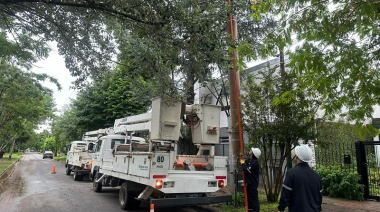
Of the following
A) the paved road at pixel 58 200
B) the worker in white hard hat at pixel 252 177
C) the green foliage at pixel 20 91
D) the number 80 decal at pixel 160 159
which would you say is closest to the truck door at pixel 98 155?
the paved road at pixel 58 200

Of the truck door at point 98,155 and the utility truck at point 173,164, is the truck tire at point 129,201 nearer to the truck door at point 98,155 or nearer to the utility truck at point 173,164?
the utility truck at point 173,164

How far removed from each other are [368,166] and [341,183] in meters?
1.02

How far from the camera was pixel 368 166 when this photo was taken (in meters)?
10.1

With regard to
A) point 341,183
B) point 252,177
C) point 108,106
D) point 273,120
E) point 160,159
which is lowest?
point 341,183

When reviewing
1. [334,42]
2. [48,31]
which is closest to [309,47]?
[334,42]

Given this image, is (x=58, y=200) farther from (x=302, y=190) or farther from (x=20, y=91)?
(x=20, y=91)

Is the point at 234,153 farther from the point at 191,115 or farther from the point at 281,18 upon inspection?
the point at 281,18

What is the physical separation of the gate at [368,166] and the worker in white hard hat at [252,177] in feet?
14.7

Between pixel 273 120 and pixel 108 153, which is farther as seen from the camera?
pixel 108 153

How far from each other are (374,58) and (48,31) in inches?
288

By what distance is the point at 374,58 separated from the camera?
5617 millimetres

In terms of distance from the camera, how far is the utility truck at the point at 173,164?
7.59m

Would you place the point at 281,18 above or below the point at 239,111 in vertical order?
above

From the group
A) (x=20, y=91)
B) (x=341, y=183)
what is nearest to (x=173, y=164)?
(x=341, y=183)
